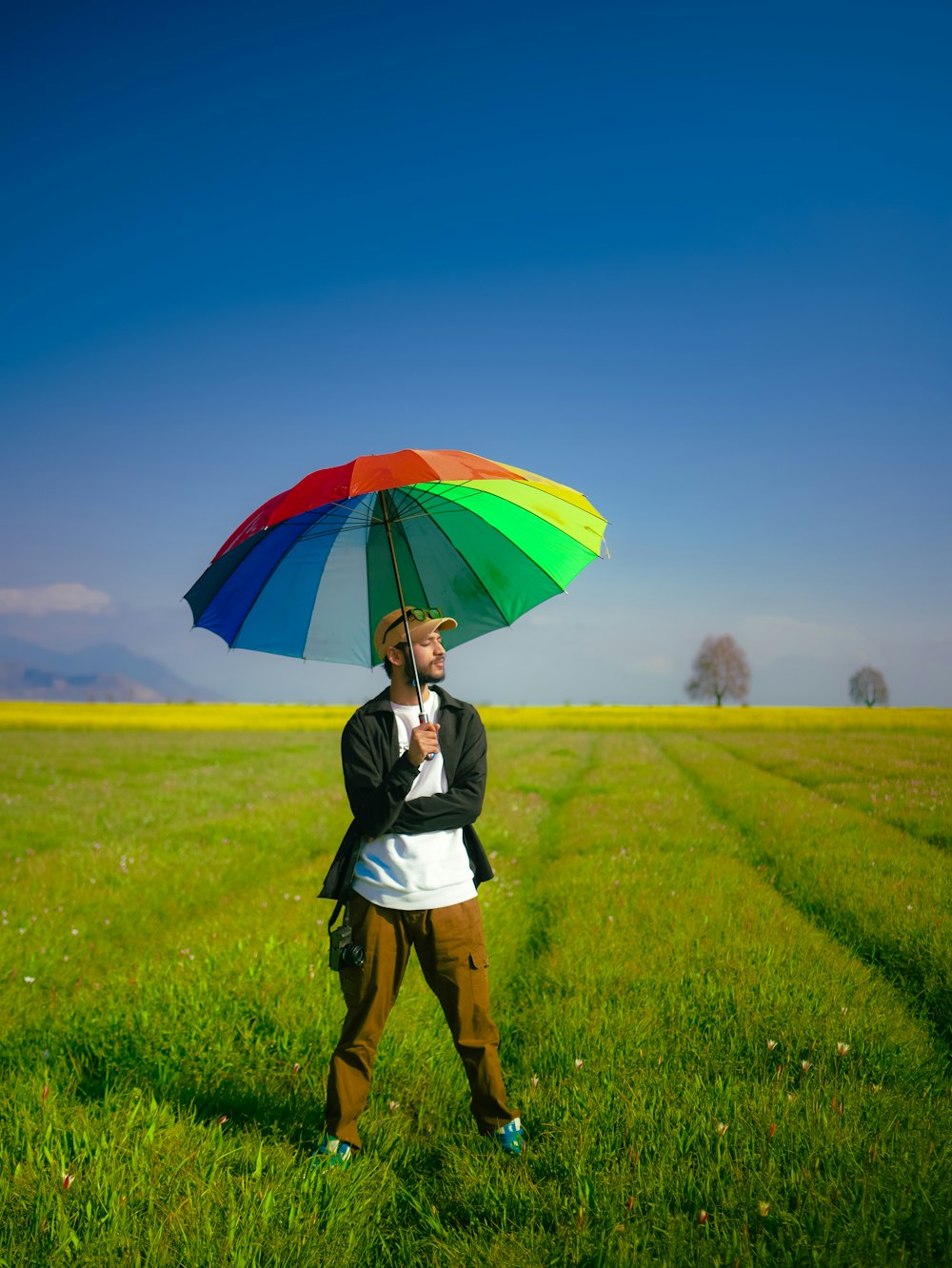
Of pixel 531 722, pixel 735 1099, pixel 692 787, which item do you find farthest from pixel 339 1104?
pixel 531 722

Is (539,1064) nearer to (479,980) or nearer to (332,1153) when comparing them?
(479,980)

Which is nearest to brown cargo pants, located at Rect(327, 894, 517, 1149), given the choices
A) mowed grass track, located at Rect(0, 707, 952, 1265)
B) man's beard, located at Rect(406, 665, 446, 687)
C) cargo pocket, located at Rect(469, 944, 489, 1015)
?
cargo pocket, located at Rect(469, 944, 489, 1015)

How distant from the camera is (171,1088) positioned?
454cm

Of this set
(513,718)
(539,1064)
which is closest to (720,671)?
(513,718)

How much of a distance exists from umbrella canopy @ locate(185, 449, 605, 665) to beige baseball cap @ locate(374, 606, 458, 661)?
0.45m

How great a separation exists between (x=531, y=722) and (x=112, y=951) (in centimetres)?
4617

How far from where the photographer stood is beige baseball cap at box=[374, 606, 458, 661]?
155 inches

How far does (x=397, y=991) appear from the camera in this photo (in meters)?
3.74

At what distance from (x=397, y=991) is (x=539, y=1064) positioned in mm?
1373

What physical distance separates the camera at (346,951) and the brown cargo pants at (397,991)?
3 cm

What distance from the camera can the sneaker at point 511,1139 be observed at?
3.71 meters

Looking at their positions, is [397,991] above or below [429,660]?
below

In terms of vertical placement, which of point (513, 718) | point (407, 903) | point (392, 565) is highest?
point (392, 565)

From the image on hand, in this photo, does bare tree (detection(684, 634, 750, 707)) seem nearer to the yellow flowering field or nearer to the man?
the yellow flowering field
